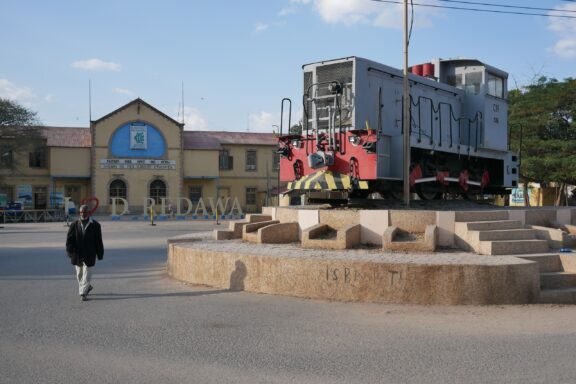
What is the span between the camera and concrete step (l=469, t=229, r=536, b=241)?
9047 millimetres

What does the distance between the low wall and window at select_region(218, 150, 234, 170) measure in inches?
1564

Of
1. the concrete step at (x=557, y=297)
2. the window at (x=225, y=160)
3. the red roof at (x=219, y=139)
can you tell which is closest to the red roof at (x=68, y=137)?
the red roof at (x=219, y=139)

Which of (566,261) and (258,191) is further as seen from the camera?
(258,191)

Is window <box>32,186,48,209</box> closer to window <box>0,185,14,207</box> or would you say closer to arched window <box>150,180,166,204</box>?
window <box>0,185,14,207</box>

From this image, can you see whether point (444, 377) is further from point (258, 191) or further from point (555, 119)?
point (258, 191)

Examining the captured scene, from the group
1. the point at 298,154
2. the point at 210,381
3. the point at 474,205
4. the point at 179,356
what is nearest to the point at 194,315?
the point at 179,356

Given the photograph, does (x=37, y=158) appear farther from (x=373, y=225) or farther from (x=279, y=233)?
(x=373, y=225)

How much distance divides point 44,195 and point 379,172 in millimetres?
38512

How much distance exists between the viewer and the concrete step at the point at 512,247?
8750 millimetres

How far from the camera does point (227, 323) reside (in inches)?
267

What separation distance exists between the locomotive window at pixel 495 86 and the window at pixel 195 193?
3452cm

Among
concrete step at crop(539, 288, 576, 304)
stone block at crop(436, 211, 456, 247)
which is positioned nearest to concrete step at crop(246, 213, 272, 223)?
stone block at crop(436, 211, 456, 247)

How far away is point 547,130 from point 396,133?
72.0ft

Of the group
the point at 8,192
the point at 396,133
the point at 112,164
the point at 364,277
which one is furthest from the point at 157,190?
the point at 364,277
